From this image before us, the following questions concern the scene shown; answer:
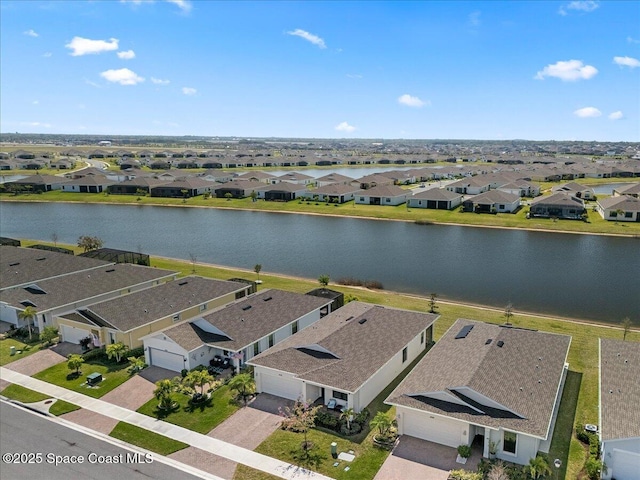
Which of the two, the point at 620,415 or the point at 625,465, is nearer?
the point at 625,465

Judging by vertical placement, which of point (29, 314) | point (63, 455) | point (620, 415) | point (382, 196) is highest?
point (382, 196)

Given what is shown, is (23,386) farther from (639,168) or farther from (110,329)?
(639,168)

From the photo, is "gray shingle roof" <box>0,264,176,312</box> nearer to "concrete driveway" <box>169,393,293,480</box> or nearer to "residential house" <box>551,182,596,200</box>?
"concrete driveway" <box>169,393,293,480</box>

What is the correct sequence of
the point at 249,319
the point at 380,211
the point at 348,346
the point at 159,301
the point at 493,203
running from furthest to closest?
1. the point at 380,211
2. the point at 493,203
3. the point at 159,301
4. the point at 249,319
5. the point at 348,346

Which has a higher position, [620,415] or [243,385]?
[620,415]

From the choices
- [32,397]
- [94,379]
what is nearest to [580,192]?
[94,379]

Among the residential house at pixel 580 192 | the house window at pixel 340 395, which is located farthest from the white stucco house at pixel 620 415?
the residential house at pixel 580 192

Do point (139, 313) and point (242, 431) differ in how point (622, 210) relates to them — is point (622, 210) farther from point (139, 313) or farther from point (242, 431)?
point (242, 431)
